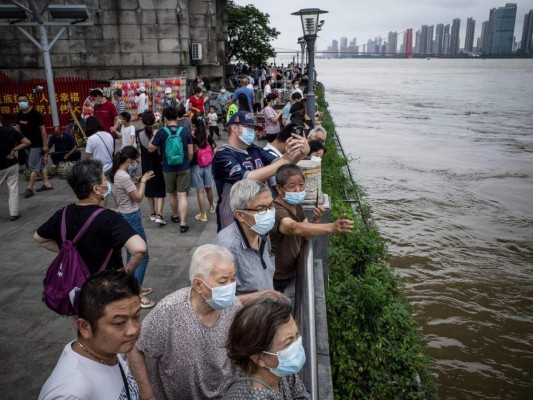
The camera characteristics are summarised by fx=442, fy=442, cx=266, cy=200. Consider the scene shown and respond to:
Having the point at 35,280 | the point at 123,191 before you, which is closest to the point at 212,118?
the point at 35,280

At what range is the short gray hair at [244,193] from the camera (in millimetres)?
3184

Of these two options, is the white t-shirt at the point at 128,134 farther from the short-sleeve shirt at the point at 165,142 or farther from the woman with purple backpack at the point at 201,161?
the short-sleeve shirt at the point at 165,142

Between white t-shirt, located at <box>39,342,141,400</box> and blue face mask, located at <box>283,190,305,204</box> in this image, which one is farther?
blue face mask, located at <box>283,190,305,204</box>

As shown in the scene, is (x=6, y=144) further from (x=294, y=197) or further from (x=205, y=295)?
(x=205, y=295)

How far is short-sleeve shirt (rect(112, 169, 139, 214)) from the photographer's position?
4926 millimetres

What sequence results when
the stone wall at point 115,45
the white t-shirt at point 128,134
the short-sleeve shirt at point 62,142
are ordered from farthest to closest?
the stone wall at point 115,45
the short-sleeve shirt at point 62,142
the white t-shirt at point 128,134

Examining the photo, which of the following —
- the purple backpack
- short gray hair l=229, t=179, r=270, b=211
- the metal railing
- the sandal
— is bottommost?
the sandal

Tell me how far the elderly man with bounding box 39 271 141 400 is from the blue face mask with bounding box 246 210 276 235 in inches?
45.6

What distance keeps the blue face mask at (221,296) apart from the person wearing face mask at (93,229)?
0.85 metres

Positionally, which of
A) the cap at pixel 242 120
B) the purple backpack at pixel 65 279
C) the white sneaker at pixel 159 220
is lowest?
the white sneaker at pixel 159 220

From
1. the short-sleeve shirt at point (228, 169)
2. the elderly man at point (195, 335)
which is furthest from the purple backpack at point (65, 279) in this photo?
the short-sleeve shirt at point (228, 169)

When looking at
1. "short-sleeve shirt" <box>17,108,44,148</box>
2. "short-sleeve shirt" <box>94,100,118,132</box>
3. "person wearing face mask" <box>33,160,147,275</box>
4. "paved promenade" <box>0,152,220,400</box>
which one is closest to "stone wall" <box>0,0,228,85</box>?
"short-sleeve shirt" <box>94,100,118,132</box>

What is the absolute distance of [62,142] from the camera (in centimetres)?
1018

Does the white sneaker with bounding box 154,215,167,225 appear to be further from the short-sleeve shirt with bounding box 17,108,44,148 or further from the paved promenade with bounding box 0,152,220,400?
the short-sleeve shirt with bounding box 17,108,44,148
